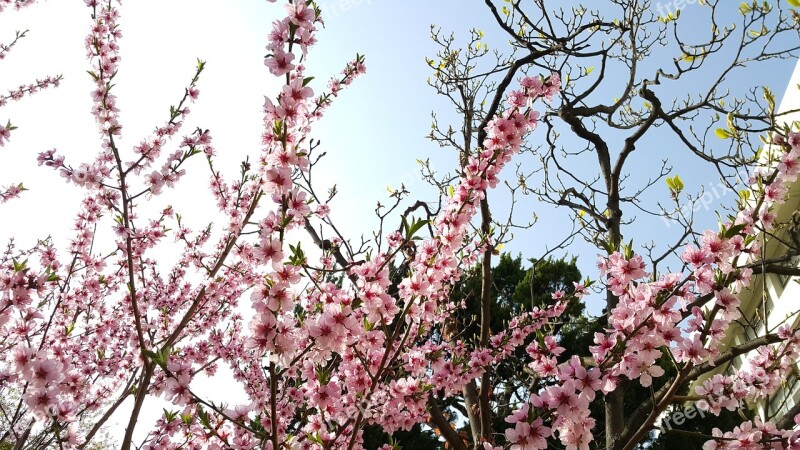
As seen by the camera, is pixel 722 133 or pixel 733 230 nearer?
pixel 733 230

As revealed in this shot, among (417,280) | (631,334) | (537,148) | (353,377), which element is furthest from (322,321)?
(537,148)

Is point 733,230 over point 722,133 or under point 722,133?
under

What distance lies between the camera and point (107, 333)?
613 centimetres

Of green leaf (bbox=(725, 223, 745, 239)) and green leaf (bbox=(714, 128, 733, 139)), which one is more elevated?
green leaf (bbox=(714, 128, 733, 139))

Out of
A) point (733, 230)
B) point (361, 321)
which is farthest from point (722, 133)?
point (361, 321)

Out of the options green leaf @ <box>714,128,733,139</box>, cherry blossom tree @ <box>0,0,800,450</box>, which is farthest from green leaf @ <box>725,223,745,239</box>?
green leaf @ <box>714,128,733,139</box>

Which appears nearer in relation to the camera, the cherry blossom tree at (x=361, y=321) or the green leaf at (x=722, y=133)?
the cherry blossom tree at (x=361, y=321)

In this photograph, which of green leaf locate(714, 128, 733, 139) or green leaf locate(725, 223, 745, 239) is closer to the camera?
green leaf locate(725, 223, 745, 239)

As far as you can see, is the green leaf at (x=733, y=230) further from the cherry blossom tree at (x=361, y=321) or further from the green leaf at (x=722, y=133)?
the green leaf at (x=722, y=133)

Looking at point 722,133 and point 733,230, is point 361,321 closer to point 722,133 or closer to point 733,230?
point 733,230

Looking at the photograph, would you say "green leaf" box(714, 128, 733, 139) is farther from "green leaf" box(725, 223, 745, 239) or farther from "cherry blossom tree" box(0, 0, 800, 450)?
"green leaf" box(725, 223, 745, 239)

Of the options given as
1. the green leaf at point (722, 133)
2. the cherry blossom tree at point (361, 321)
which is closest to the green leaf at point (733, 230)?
the cherry blossom tree at point (361, 321)

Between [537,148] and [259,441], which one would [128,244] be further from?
[537,148]

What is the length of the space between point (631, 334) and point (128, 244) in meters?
3.17
